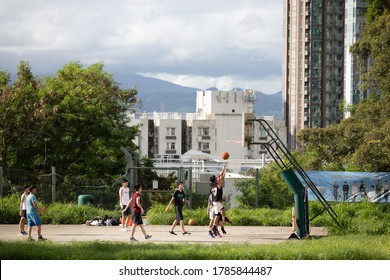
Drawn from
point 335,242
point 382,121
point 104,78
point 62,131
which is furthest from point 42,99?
point 335,242

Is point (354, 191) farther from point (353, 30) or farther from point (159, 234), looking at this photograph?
point (353, 30)

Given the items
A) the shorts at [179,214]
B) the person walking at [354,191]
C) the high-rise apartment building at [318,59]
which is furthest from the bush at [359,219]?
the high-rise apartment building at [318,59]

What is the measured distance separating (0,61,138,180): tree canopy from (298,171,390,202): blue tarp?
22.0 metres

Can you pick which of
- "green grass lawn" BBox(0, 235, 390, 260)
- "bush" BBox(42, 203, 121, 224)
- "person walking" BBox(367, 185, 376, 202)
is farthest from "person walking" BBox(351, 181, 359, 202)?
"green grass lawn" BBox(0, 235, 390, 260)

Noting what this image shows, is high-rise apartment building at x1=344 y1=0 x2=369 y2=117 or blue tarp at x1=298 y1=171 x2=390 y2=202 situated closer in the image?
blue tarp at x1=298 y1=171 x2=390 y2=202

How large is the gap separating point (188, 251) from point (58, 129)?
1430 inches

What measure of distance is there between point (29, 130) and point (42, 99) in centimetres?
216

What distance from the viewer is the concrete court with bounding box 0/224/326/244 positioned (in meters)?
27.2

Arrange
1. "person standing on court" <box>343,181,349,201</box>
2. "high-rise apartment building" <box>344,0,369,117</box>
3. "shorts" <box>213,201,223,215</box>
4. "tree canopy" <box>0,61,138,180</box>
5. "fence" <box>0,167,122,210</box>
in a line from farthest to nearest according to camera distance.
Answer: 1. "high-rise apartment building" <box>344,0,369,117</box>
2. "tree canopy" <box>0,61,138,180</box>
3. "fence" <box>0,167,122,210</box>
4. "person standing on court" <box>343,181,349,201</box>
5. "shorts" <box>213,201,223,215</box>

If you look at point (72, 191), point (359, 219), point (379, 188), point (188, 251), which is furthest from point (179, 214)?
point (72, 191)

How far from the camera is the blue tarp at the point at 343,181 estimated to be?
36.6m

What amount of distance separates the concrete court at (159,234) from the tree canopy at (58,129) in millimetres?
22887

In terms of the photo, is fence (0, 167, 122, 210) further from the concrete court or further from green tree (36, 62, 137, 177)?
green tree (36, 62, 137, 177)

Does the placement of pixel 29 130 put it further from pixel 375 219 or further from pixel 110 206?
pixel 375 219
